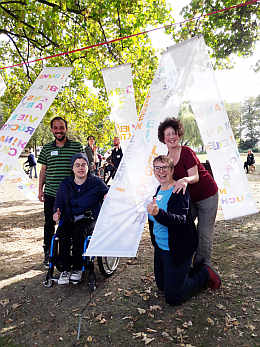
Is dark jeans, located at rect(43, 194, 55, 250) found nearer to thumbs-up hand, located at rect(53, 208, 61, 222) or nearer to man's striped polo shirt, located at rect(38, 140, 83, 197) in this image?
man's striped polo shirt, located at rect(38, 140, 83, 197)

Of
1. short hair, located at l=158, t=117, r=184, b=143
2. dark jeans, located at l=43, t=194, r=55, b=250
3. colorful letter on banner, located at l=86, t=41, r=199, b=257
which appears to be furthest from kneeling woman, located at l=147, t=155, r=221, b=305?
dark jeans, located at l=43, t=194, r=55, b=250

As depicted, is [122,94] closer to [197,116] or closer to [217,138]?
[197,116]

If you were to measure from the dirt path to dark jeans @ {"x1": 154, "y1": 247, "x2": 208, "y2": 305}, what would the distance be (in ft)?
0.36

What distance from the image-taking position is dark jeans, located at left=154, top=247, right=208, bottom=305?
2.55 m

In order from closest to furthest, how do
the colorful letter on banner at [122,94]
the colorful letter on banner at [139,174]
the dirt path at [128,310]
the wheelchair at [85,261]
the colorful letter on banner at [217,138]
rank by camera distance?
the dirt path at [128,310] < the colorful letter on banner at [139,174] < the colorful letter on banner at [217,138] < the wheelchair at [85,261] < the colorful letter on banner at [122,94]

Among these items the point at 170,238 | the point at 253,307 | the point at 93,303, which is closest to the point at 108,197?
the point at 170,238

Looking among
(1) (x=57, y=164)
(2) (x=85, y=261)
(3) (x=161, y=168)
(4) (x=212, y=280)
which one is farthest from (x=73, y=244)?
(4) (x=212, y=280)

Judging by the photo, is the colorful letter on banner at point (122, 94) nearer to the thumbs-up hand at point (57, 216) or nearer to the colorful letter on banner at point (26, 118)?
the colorful letter on banner at point (26, 118)

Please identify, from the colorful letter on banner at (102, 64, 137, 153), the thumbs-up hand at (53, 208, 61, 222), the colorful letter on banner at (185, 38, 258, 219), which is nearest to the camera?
the colorful letter on banner at (185, 38, 258, 219)

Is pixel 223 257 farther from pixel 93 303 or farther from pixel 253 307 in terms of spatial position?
pixel 93 303

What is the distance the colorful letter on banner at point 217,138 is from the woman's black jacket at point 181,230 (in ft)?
1.55

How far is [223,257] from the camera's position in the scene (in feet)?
12.5

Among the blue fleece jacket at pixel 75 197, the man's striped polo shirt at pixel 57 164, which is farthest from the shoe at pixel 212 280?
the man's striped polo shirt at pixel 57 164

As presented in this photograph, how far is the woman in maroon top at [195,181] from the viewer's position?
8.41 ft
